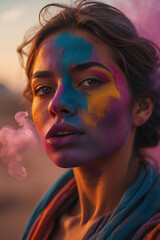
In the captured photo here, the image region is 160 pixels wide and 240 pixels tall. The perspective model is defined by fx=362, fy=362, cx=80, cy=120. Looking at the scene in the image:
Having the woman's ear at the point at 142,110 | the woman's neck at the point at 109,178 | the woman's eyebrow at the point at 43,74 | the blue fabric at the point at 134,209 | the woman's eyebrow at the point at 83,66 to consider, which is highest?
Answer: the woman's eyebrow at the point at 43,74

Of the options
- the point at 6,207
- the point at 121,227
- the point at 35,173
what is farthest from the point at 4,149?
the point at 35,173

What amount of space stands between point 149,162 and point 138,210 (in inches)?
19.4

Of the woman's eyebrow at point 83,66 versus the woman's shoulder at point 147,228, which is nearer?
the woman's shoulder at point 147,228

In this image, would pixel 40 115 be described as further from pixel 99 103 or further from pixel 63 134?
pixel 99 103

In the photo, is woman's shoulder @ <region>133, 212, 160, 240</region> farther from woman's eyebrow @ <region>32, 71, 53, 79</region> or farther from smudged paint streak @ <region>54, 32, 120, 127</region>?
woman's eyebrow @ <region>32, 71, 53, 79</region>

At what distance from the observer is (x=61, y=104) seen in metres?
1.84

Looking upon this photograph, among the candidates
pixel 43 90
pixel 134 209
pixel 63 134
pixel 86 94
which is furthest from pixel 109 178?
pixel 43 90

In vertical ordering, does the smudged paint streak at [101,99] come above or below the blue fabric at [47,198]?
above

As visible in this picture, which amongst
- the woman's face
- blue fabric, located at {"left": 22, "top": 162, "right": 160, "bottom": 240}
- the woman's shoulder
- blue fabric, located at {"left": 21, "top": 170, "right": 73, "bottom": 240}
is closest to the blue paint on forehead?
the woman's face

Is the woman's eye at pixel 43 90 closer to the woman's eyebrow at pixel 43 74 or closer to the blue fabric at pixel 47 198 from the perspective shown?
the woman's eyebrow at pixel 43 74

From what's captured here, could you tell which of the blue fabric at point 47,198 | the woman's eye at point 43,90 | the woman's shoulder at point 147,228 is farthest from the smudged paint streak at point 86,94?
the blue fabric at point 47,198

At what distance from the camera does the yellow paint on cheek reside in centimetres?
187

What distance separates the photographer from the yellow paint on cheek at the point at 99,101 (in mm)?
1865

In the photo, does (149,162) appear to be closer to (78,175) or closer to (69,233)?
(78,175)
